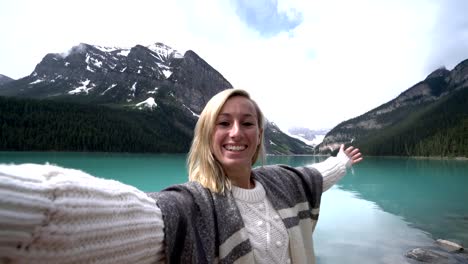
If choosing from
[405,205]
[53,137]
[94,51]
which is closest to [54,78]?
[94,51]

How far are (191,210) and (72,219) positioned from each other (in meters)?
0.56

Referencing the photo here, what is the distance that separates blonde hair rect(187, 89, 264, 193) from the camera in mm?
1656

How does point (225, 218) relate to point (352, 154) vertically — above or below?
below

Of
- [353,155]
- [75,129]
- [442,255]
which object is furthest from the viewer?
[75,129]

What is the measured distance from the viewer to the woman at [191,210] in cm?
70

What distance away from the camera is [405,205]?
63.7 ft

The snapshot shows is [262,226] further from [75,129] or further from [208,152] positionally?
[75,129]

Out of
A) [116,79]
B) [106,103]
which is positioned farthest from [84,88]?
[106,103]

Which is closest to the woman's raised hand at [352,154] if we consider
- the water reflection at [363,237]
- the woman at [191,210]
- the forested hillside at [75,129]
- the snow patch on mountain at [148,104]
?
the woman at [191,210]

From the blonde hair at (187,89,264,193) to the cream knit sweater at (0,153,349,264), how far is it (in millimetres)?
562

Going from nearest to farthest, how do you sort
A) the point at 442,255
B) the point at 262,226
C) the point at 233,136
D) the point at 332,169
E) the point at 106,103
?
1. the point at 262,226
2. the point at 233,136
3. the point at 332,169
4. the point at 442,255
5. the point at 106,103

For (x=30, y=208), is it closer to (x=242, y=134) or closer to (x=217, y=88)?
(x=242, y=134)

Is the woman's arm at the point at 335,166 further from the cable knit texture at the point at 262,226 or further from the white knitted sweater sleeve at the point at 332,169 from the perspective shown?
the cable knit texture at the point at 262,226

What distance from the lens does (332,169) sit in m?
2.71
